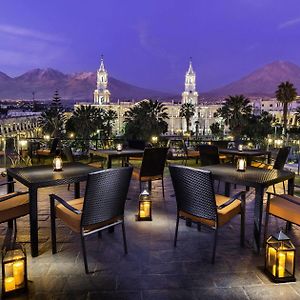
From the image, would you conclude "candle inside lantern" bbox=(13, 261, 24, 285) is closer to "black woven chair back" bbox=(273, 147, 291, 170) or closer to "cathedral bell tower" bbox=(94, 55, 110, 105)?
"black woven chair back" bbox=(273, 147, 291, 170)

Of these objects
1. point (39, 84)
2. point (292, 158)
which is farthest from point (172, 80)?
point (292, 158)

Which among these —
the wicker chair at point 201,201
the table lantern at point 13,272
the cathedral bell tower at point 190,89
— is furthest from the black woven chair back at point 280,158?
the cathedral bell tower at point 190,89

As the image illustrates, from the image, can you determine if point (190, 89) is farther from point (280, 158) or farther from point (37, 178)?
point (37, 178)

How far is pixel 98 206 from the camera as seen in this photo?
272 centimetres

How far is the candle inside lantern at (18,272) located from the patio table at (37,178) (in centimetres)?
57

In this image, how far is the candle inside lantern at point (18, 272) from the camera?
2.28m

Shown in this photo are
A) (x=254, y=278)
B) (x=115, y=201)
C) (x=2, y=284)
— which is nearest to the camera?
(x=2, y=284)

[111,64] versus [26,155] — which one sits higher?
[111,64]

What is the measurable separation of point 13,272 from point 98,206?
774 millimetres

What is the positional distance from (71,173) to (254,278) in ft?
6.31

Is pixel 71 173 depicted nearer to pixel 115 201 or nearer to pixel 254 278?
pixel 115 201

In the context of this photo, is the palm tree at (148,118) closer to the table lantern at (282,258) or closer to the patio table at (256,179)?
the patio table at (256,179)

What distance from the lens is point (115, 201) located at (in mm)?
2871

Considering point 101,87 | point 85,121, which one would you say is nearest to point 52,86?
point 101,87
